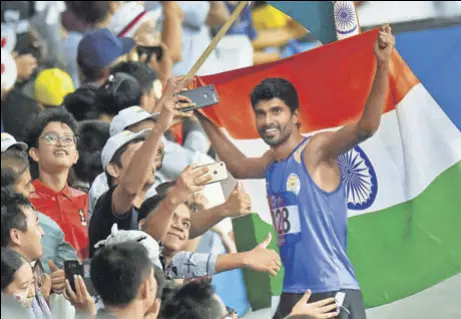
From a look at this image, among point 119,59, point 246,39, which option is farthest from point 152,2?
point 119,59

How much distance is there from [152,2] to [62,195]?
415 cm

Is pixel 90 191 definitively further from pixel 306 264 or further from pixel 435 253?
pixel 435 253

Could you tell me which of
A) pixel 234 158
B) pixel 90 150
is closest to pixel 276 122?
pixel 234 158

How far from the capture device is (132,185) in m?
6.89

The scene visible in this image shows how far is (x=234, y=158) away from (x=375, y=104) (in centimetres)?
76

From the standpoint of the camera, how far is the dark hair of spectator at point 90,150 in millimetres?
8086

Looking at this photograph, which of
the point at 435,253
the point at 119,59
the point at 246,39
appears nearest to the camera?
the point at 435,253

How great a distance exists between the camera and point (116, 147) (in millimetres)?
7227

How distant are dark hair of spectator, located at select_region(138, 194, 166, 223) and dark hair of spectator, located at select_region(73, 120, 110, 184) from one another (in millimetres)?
966

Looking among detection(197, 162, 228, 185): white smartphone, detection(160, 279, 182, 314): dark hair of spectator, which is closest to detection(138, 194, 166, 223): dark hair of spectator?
detection(197, 162, 228, 185): white smartphone

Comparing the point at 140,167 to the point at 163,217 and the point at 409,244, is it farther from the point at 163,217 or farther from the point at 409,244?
the point at 409,244

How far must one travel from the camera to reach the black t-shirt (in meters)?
6.96

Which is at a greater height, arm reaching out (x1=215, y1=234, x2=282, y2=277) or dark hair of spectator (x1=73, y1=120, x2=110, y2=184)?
dark hair of spectator (x1=73, y1=120, x2=110, y2=184)

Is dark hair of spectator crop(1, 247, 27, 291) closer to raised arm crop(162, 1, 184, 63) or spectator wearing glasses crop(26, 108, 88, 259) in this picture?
spectator wearing glasses crop(26, 108, 88, 259)
